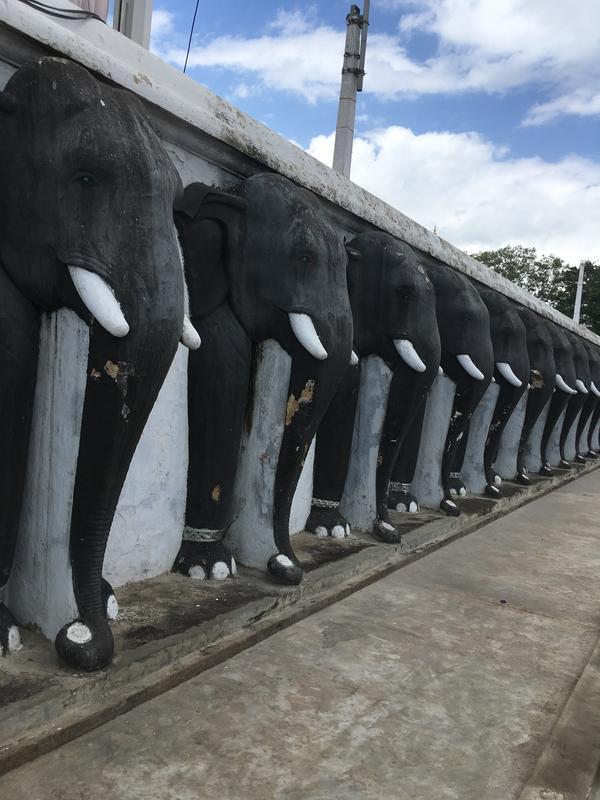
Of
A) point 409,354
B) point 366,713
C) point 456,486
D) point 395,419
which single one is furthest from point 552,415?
point 366,713

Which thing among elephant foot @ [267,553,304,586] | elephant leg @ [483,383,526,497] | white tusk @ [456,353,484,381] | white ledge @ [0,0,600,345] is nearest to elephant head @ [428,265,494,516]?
white tusk @ [456,353,484,381]

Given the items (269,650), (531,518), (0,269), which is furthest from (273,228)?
(531,518)

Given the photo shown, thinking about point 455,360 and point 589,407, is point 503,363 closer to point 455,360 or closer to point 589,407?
point 455,360

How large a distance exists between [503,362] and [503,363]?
1 cm

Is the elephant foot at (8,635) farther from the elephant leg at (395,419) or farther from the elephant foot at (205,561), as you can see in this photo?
the elephant leg at (395,419)

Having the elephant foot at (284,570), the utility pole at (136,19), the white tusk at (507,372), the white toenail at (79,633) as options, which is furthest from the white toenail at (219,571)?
the utility pole at (136,19)

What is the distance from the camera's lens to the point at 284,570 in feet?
11.0

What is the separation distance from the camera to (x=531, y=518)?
6418 millimetres

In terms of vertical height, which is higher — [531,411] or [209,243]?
[209,243]

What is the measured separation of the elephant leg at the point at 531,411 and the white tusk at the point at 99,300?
6254mm

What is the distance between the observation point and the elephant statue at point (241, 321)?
3.28 metres

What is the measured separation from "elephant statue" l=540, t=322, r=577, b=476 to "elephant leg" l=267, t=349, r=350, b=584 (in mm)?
5786

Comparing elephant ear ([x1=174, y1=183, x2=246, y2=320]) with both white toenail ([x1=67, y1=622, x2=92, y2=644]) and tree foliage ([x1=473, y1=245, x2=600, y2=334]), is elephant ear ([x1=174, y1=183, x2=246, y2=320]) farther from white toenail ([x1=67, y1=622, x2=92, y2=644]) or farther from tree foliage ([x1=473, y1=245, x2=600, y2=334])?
tree foliage ([x1=473, y1=245, x2=600, y2=334])

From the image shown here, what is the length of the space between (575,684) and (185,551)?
1.67 metres
